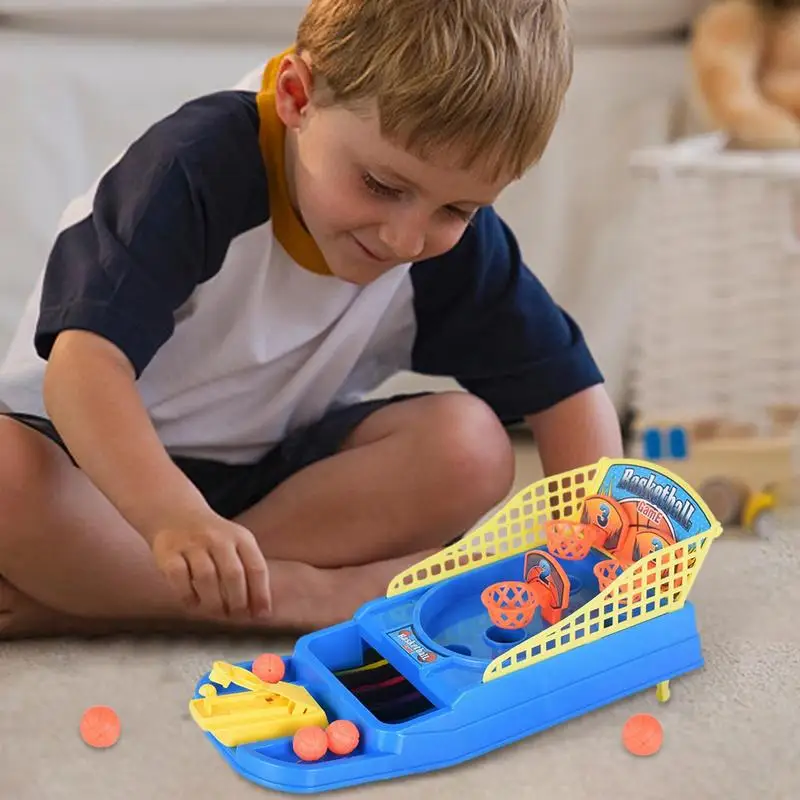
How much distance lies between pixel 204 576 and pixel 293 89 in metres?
Result: 0.30

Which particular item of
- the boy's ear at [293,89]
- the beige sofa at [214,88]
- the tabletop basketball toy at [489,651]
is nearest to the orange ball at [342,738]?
the tabletop basketball toy at [489,651]

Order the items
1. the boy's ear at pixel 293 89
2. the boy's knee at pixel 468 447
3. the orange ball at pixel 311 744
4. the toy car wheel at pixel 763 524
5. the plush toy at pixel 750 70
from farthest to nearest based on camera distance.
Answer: the plush toy at pixel 750 70
the toy car wheel at pixel 763 524
the boy's knee at pixel 468 447
the boy's ear at pixel 293 89
the orange ball at pixel 311 744

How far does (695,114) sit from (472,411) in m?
0.52

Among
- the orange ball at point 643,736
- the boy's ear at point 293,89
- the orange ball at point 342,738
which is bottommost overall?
the orange ball at point 643,736

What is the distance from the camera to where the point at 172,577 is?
706mm

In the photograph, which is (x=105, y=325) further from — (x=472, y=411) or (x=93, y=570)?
(x=472, y=411)

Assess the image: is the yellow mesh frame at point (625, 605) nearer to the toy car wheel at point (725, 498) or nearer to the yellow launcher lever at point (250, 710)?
the yellow launcher lever at point (250, 710)

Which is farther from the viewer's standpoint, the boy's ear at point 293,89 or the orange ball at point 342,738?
the boy's ear at point 293,89

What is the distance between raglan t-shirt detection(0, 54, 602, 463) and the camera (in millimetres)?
792

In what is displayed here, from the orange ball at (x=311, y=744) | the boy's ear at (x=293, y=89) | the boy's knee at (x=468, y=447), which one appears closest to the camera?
the orange ball at (x=311, y=744)

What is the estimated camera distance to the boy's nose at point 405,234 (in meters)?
0.74

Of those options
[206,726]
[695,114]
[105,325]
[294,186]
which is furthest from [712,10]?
[206,726]

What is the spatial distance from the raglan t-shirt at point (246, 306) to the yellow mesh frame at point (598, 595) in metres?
0.13

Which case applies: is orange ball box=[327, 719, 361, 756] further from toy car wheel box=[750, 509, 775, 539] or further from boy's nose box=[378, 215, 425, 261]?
toy car wheel box=[750, 509, 775, 539]
